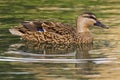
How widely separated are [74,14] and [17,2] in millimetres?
Answer: 3123

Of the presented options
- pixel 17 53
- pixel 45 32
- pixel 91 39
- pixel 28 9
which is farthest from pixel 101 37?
pixel 28 9

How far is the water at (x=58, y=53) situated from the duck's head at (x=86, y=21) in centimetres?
33

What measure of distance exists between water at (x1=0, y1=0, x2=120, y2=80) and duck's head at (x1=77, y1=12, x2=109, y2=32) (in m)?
0.33

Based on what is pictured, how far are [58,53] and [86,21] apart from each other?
117 inches

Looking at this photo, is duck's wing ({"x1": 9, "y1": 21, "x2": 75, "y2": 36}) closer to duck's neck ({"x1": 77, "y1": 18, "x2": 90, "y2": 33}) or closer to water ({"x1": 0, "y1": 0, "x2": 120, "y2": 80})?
water ({"x1": 0, "y1": 0, "x2": 120, "y2": 80})

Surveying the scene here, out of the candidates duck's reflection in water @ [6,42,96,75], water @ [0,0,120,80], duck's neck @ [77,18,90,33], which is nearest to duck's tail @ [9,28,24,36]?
water @ [0,0,120,80]

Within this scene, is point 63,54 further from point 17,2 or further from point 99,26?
point 17,2

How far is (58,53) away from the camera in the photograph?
15.0m

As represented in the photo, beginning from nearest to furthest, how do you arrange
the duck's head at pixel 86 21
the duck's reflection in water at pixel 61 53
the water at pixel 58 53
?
1. the water at pixel 58 53
2. the duck's reflection in water at pixel 61 53
3. the duck's head at pixel 86 21

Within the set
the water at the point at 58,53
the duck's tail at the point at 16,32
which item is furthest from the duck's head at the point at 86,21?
the duck's tail at the point at 16,32

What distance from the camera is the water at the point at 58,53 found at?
1262 centimetres

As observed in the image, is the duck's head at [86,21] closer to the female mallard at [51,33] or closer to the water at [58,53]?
the female mallard at [51,33]

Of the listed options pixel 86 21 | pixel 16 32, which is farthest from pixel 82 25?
pixel 16 32

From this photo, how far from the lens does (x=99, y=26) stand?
17.3m
